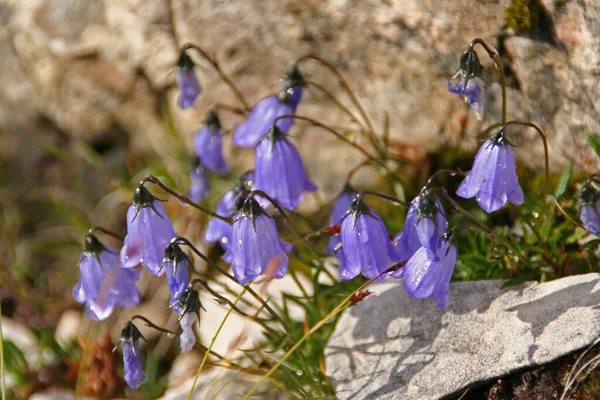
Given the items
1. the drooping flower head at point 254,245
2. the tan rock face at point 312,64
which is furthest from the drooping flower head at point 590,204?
the drooping flower head at point 254,245

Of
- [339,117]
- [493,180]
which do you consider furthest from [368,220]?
[339,117]

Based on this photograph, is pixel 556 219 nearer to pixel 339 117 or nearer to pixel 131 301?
pixel 339 117

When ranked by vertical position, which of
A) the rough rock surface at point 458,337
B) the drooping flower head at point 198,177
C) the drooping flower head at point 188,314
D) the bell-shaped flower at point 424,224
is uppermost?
the drooping flower head at point 198,177

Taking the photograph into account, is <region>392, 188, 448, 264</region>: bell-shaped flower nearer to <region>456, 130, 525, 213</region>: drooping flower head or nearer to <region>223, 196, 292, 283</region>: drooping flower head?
<region>456, 130, 525, 213</region>: drooping flower head

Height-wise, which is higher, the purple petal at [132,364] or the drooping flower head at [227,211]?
the drooping flower head at [227,211]

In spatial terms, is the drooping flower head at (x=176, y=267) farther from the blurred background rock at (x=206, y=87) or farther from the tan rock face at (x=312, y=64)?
the blurred background rock at (x=206, y=87)

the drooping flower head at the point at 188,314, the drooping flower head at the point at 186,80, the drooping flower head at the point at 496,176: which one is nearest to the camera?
the drooping flower head at the point at 188,314

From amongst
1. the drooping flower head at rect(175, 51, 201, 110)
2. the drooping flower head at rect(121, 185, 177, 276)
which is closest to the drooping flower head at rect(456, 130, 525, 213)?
the drooping flower head at rect(121, 185, 177, 276)
